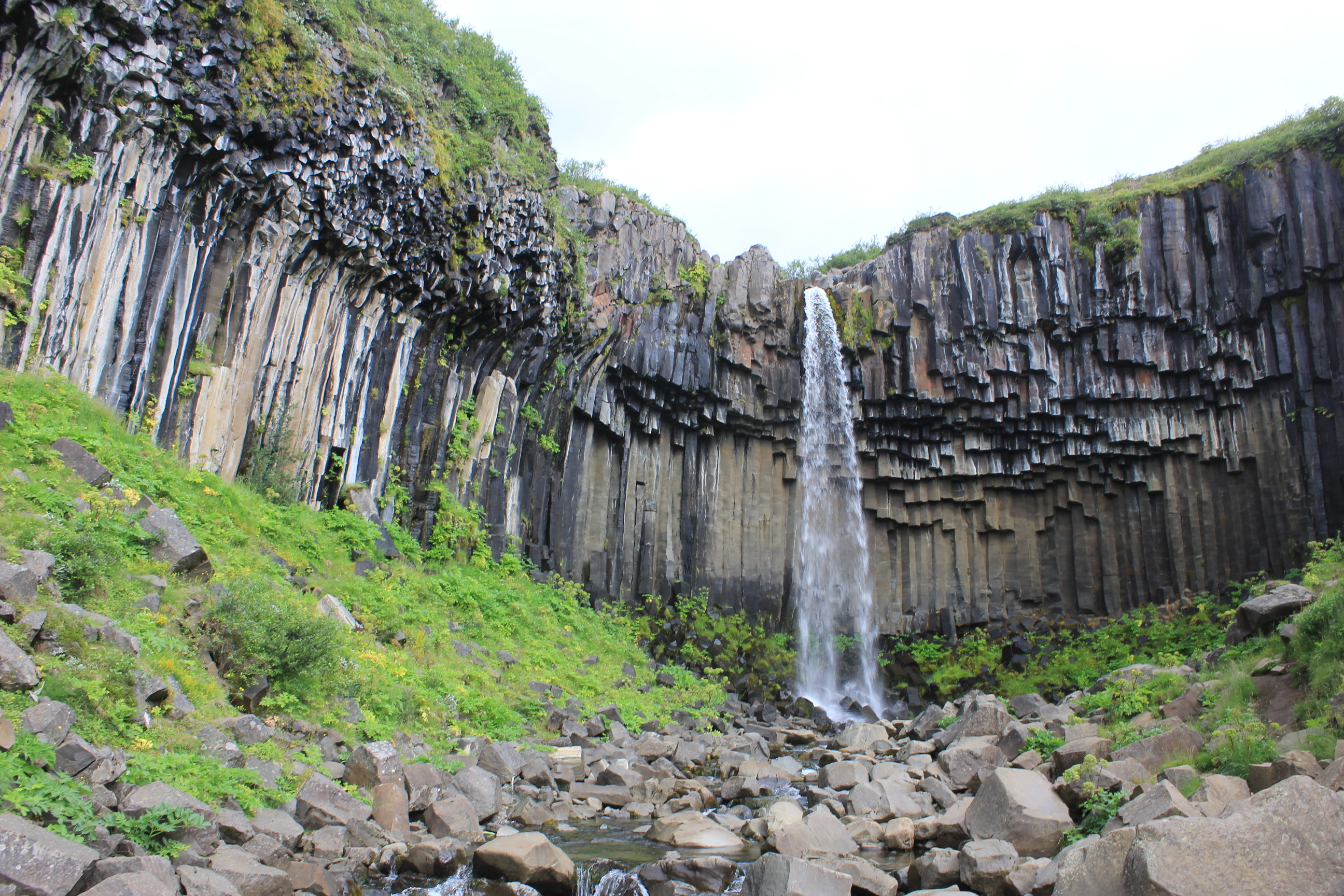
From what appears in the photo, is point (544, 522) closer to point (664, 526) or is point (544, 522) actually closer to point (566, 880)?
point (664, 526)

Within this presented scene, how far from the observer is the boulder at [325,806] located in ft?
21.2

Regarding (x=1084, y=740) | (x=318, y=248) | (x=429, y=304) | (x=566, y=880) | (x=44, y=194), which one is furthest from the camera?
(x=429, y=304)

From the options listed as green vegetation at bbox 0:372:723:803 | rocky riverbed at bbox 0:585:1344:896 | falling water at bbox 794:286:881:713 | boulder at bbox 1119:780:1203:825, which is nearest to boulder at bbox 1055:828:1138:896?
rocky riverbed at bbox 0:585:1344:896

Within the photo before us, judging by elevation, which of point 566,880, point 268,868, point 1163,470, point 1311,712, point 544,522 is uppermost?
point 1163,470

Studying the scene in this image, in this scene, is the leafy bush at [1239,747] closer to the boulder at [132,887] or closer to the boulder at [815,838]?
the boulder at [815,838]

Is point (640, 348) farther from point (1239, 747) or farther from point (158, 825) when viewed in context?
point (158, 825)

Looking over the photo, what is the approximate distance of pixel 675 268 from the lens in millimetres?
23078

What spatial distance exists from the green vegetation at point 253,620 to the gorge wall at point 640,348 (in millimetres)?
1263

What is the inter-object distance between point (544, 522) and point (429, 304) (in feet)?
21.3

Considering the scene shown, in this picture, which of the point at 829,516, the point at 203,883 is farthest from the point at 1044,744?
the point at 829,516

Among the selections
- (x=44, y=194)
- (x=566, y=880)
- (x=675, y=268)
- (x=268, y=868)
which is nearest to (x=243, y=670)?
(x=268, y=868)

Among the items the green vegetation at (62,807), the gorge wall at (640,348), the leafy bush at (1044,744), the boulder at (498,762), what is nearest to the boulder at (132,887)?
the green vegetation at (62,807)

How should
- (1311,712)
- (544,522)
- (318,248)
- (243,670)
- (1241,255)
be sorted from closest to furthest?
1. (1311,712)
2. (243,670)
3. (318,248)
4. (544,522)
5. (1241,255)

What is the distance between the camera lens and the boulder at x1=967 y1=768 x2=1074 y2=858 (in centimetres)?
683
